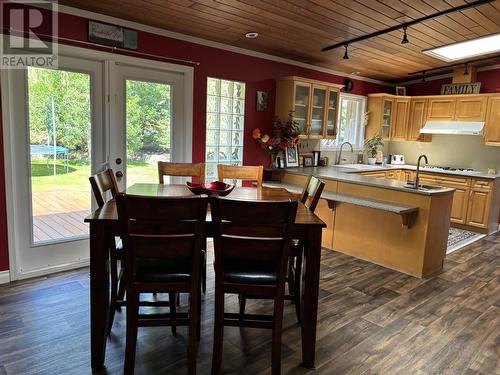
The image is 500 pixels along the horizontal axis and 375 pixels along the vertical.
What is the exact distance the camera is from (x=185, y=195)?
270 centimetres

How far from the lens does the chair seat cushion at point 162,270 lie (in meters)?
1.93

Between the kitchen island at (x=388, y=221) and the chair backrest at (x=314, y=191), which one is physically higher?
the chair backrest at (x=314, y=191)

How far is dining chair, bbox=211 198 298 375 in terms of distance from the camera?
176 cm

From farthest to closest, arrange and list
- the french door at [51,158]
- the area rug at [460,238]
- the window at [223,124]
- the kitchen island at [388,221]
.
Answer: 1. the area rug at [460,238]
2. the window at [223,124]
3. the kitchen island at [388,221]
4. the french door at [51,158]

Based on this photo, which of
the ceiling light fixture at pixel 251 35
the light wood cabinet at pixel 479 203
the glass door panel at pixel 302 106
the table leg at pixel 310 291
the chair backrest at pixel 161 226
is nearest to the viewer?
the chair backrest at pixel 161 226

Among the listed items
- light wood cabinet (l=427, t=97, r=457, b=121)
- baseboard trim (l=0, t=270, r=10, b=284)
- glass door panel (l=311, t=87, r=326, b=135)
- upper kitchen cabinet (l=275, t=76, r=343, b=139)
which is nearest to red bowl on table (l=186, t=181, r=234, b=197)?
baseboard trim (l=0, t=270, r=10, b=284)

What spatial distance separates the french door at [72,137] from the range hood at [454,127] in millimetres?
4141

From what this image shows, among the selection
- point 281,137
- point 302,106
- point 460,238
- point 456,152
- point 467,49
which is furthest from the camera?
point 456,152

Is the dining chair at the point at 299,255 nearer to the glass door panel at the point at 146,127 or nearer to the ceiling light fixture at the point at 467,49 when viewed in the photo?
the glass door panel at the point at 146,127

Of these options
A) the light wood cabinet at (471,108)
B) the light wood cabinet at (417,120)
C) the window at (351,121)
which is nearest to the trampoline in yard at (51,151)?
the window at (351,121)

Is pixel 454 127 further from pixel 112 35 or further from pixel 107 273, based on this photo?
pixel 107 273

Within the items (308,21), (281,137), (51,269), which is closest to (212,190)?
(51,269)

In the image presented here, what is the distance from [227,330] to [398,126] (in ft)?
17.2

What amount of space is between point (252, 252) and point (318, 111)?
372 centimetres
